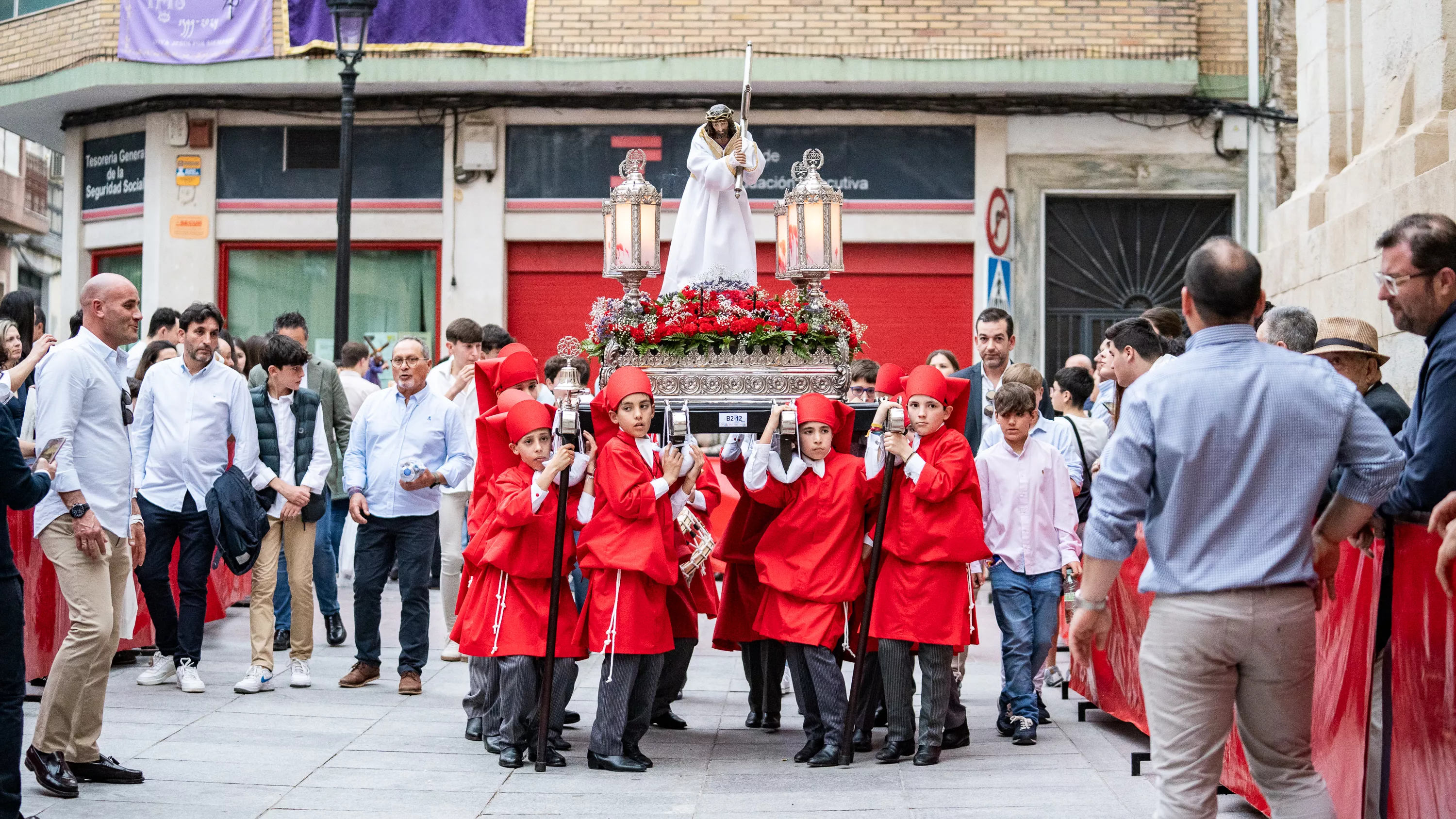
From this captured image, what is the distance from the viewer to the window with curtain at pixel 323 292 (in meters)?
17.8

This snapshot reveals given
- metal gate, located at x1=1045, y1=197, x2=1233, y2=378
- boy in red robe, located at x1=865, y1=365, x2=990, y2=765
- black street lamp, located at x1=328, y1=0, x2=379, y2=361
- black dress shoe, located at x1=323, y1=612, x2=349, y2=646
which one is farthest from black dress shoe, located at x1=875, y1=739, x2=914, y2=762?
metal gate, located at x1=1045, y1=197, x2=1233, y2=378

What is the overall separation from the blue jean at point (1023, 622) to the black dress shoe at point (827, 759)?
109cm

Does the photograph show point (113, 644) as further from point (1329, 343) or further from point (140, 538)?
point (1329, 343)

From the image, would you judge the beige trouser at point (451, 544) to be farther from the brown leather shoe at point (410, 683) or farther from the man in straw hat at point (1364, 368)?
the man in straw hat at point (1364, 368)

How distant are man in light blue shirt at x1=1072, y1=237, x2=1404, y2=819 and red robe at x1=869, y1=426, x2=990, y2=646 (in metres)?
2.64

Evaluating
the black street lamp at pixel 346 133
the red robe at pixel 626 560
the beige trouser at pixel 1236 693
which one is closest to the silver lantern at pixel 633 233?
the red robe at pixel 626 560

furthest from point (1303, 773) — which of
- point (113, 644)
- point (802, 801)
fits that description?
point (113, 644)

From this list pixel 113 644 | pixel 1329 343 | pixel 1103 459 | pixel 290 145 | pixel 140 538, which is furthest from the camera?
pixel 290 145

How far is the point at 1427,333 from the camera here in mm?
4668

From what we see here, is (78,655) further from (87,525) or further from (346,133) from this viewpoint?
(346,133)

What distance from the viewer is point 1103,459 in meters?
4.48

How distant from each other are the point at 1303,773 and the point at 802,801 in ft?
8.45

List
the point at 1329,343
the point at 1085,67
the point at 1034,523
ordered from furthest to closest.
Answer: the point at 1085,67
the point at 1034,523
the point at 1329,343

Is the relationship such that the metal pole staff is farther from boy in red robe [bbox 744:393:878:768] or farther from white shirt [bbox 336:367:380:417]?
white shirt [bbox 336:367:380:417]
